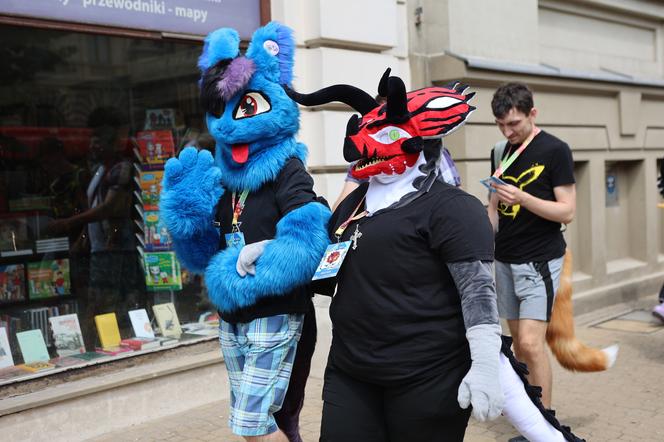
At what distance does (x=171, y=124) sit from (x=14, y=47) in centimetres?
139

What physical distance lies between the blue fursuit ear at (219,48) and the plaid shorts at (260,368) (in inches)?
47.5

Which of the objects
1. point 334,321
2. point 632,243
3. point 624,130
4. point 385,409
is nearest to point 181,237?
point 334,321

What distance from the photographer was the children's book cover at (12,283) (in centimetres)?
554

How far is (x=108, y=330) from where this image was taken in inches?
228

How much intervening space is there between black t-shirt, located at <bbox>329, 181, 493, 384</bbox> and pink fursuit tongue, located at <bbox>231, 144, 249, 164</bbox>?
3.10 ft

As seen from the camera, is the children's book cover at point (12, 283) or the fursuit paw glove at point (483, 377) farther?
the children's book cover at point (12, 283)

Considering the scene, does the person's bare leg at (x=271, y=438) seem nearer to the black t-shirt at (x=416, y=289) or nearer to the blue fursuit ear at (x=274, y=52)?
the black t-shirt at (x=416, y=289)

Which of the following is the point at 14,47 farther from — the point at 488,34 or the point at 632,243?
the point at 632,243

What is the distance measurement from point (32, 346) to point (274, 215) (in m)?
2.63

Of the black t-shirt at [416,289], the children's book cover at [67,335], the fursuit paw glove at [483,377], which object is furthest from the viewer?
the children's book cover at [67,335]

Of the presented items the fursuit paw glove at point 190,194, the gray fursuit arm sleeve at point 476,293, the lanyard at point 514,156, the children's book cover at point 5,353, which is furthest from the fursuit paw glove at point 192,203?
the children's book cover at point 5,353

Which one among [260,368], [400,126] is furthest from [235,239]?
[400,126]

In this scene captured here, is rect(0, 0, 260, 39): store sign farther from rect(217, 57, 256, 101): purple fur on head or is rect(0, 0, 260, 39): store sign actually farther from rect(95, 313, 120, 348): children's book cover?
rect(95, 313, 120, 348): children's book cover

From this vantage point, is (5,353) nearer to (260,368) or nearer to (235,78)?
(260,368)
